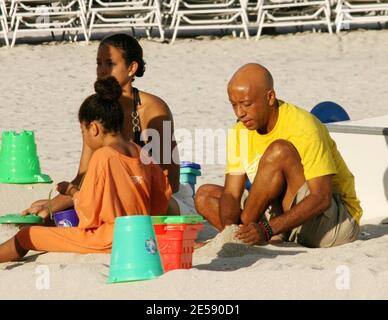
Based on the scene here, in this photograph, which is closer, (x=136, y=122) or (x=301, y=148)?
(x=301, y=148)

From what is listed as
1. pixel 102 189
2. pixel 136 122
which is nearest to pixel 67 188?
pixel 102 189

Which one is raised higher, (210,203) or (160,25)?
(160,25)

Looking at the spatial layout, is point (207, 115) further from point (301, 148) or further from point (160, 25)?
point (301, 148)

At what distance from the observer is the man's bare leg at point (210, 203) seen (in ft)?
18.8

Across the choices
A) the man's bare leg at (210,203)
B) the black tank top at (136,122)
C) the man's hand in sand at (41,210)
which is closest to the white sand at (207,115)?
the man's hand in sand at (41,210)

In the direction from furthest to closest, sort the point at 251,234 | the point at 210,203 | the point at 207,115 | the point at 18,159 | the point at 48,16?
1. the point at 48,16
2. the point at 207,115
3. the point at 18,159
4. the point at 210,203
5. the point at 251,234

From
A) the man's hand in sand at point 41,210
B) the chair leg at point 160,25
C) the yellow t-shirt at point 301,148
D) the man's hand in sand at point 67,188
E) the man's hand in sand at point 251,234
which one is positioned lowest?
the man's hand in sand at point 251,234

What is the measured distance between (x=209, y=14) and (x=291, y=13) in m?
1.01

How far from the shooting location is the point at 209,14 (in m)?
14.3

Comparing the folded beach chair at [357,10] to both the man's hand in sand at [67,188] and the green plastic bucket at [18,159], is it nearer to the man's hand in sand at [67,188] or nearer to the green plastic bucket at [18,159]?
the green plastic bucket at [18,159]

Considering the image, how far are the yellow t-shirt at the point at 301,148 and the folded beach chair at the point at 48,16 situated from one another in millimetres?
8639

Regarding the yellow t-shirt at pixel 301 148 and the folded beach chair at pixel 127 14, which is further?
the folded beach chair at pixel 127 14

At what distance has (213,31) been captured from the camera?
50.1 feet

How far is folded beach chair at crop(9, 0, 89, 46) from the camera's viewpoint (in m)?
14.1
